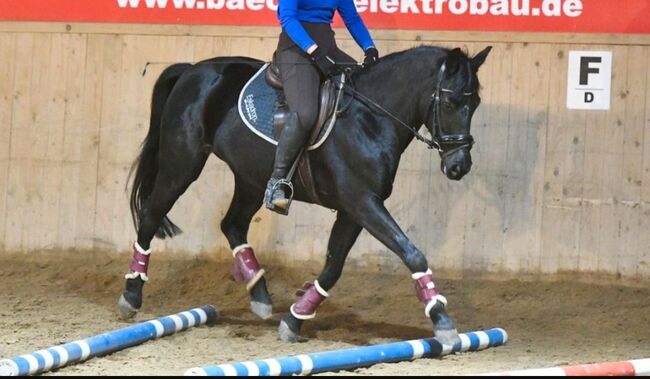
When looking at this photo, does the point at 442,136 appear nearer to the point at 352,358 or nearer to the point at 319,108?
the point at 319,108

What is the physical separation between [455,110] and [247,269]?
1.84m

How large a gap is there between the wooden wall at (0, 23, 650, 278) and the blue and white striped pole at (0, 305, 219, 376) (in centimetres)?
180

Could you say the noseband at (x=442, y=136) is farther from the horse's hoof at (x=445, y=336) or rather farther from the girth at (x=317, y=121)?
the horse's hoof at (x=445, y=336)

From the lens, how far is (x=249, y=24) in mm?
7918

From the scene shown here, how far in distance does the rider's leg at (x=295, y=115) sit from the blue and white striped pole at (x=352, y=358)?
3.83 ft

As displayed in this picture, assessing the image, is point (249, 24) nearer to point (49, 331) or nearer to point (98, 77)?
point (98, 77)

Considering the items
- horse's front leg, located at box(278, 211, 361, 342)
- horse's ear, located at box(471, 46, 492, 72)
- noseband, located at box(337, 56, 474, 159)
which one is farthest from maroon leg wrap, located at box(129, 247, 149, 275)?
horse's ear, located at box(471, 46, 492, 72)

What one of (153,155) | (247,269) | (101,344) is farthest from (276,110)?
(101,344)

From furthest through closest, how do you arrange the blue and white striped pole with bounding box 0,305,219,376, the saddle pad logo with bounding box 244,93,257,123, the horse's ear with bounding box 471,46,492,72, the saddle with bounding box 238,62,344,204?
1. the saddle pad logo with bounding box 244,93,257,123
2. the saddle with bounding box 238,62,344,204
3. the horse's ear with bounding box 471,46,492,72
4. the blue and white striped pole with bounding box 0,305,219,376

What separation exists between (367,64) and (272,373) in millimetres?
2256

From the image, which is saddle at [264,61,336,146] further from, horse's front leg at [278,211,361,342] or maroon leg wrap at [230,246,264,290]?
maroon leg wrap at [230,246,264,290]

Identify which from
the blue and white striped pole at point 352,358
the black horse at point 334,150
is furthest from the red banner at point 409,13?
the blue and white striped pole at point 352,358

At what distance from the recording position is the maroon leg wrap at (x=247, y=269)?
6621 mm

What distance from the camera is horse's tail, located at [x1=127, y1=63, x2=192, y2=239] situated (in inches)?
274
